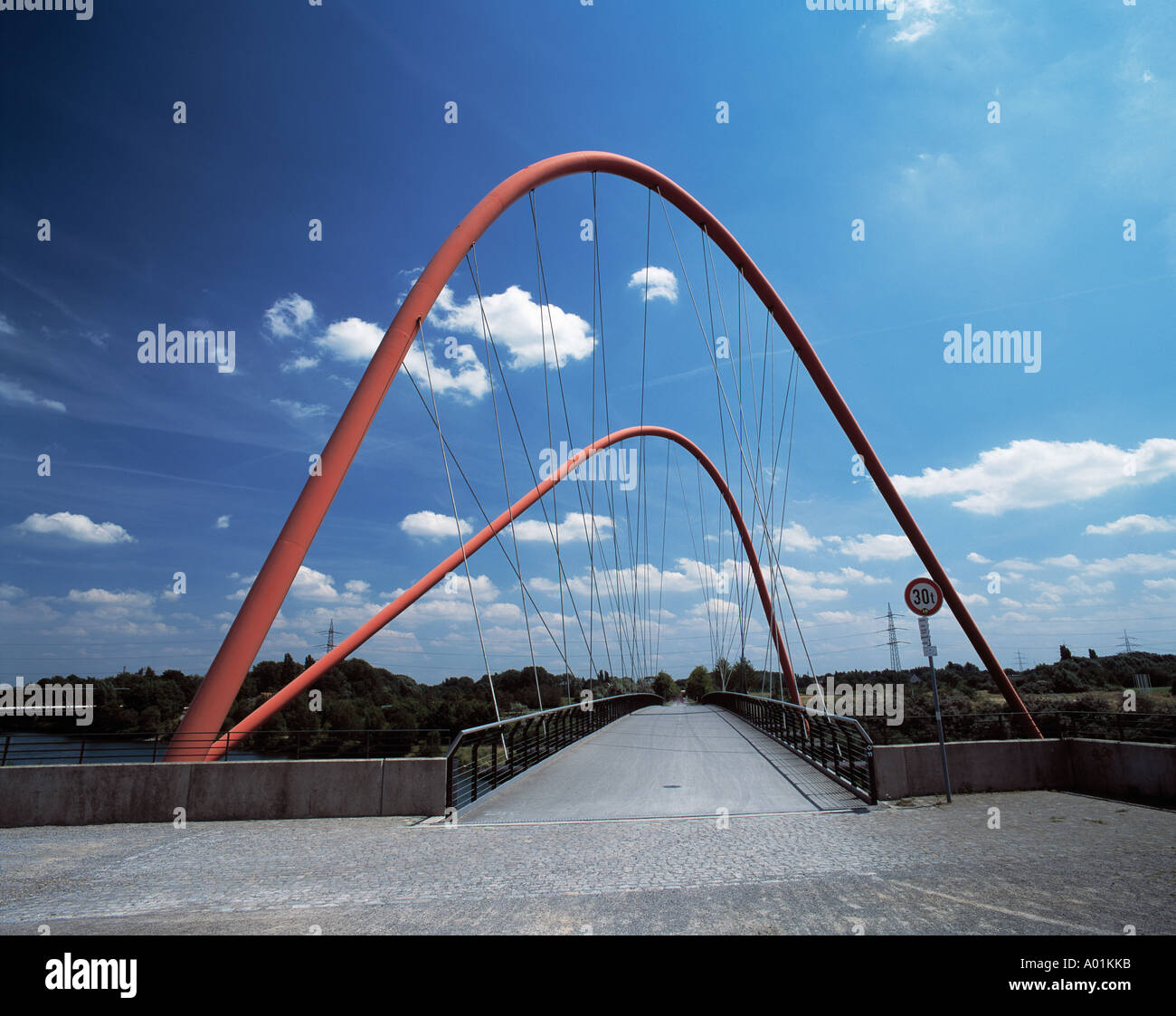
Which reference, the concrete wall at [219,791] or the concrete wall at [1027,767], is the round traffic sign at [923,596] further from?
the concrete wall at [219,791]

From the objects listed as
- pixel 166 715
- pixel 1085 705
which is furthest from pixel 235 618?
pixel 166 715

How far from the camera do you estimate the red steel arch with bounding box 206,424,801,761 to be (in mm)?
14133

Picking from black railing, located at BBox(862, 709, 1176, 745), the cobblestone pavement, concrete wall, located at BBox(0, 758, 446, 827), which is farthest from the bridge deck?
black railing, located at BBox(862, 709, 1176, 745)

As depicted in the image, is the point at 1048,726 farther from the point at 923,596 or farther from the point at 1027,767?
the point at 923,596

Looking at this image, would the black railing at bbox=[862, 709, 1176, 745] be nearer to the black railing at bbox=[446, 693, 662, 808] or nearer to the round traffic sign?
the round traffic sign

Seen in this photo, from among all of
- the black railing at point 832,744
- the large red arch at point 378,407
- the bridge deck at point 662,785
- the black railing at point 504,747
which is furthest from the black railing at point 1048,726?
the black railing at point 504,747

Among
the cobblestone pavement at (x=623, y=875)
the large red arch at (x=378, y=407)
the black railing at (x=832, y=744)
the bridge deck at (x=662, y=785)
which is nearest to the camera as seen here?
the cobblestone pavement at (x=623, y=875)

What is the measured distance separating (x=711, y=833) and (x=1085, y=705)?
31.0 meters

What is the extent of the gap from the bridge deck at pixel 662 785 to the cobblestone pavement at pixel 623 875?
76cm

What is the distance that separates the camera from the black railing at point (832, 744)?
9.48 m

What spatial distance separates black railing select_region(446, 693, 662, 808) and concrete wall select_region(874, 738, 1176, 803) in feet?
19.3
